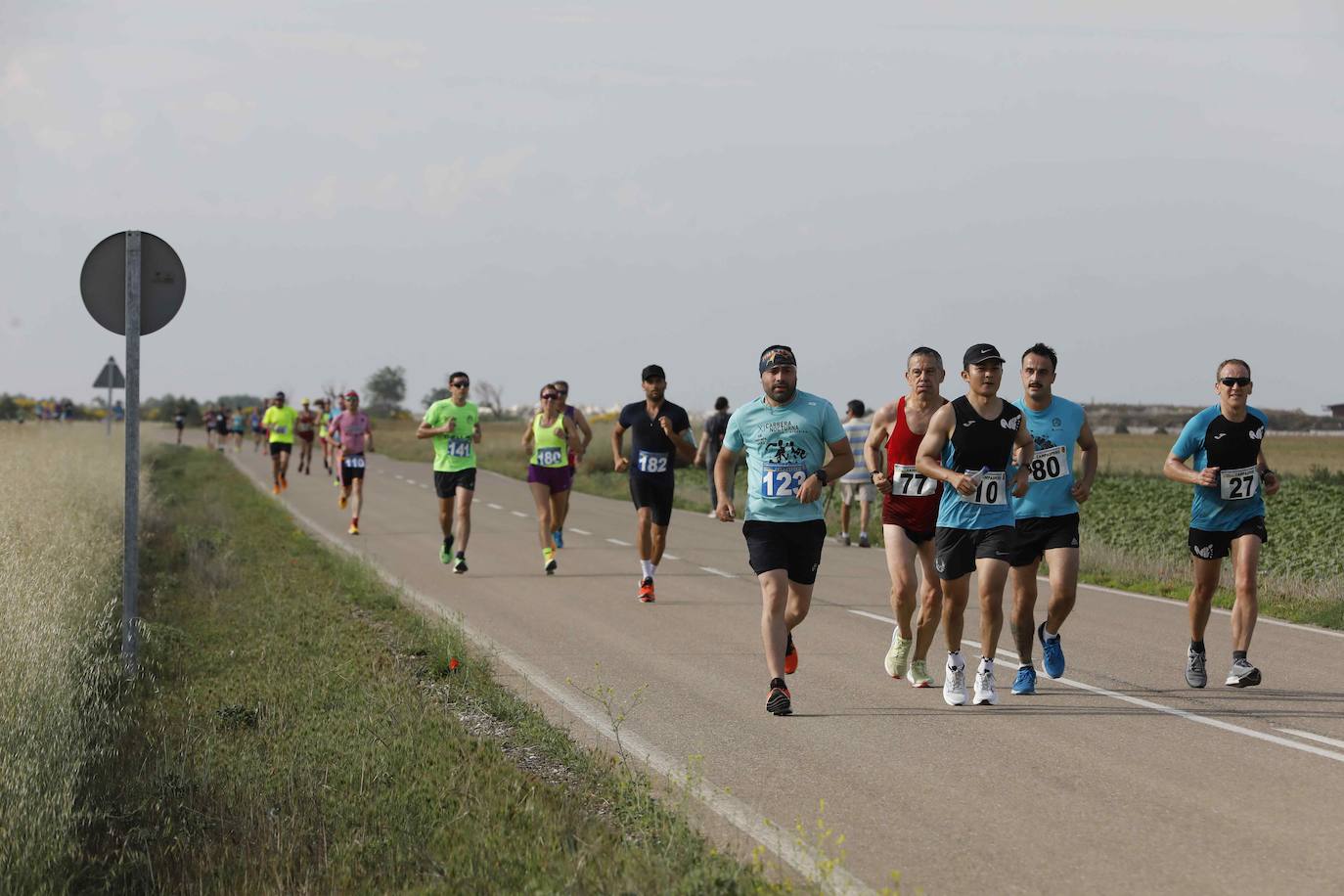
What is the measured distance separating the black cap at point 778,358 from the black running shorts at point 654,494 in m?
5.80

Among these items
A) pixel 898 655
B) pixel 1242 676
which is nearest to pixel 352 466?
pixel 898 655

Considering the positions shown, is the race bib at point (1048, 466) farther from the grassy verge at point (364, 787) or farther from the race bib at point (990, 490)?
the grassy verge at point (364, 787)

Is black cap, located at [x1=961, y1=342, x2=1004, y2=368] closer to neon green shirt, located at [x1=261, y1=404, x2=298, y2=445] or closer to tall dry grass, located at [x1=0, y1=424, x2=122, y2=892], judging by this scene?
tall dry grass, located at [x1=0, y1=424, x2=122, y2=892]

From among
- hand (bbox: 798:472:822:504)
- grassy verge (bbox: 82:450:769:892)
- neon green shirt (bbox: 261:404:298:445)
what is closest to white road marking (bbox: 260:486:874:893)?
grassy verge (bbox: 82:450:769:892)

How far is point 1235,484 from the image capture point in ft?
30.1

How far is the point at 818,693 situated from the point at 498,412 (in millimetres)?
127492

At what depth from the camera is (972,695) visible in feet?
29.2

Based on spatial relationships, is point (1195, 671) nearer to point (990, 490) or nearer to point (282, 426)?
point (990, 490)

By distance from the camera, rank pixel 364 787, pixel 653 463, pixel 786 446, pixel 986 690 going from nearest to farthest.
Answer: pixel 364 787 < pixel 786 446 < pixel 986 690 < pixel 653 463

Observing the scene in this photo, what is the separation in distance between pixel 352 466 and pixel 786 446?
556 inches

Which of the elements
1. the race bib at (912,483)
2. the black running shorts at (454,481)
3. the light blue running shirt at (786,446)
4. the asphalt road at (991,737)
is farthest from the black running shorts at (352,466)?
the light blue running shirt at (786,446)

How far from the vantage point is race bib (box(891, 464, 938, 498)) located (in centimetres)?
931

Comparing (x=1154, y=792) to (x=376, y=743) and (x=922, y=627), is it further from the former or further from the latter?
(x=376, y=743)

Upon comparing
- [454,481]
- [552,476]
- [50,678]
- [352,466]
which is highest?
[552,476]
